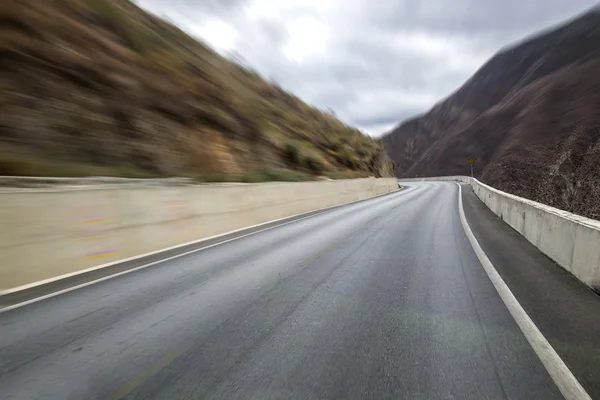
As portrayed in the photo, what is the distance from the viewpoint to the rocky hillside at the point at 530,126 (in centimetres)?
2825

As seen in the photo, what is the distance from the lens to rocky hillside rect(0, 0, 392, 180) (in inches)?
386

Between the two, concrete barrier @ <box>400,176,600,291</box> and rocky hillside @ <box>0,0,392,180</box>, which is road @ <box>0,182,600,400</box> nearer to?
concrete barrier @ <box>400,176,600,291</box>

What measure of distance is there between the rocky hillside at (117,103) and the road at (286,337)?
18.8ft

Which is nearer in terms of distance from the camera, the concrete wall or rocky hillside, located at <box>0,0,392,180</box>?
the concrete wall

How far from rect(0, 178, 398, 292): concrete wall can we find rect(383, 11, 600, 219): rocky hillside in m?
15.7

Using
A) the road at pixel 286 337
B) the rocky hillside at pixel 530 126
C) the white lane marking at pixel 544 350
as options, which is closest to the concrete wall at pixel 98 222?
the road at pixel 286 337

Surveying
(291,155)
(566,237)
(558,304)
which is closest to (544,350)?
(558,304)

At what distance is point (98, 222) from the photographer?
606 cm

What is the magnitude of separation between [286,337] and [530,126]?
66092 mm

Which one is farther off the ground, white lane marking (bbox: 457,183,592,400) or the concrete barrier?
the concrete barrier

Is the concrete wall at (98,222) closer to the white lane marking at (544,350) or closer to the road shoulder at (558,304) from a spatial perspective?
the white lane marking at (544,350)

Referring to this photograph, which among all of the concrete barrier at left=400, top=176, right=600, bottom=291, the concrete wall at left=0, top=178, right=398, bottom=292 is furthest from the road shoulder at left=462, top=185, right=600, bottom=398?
the concrete wall at left=0, top=178, right=398, bottom=292

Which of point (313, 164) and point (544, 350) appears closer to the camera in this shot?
point (544, 350)

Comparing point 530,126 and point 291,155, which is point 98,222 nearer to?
point 291,155
